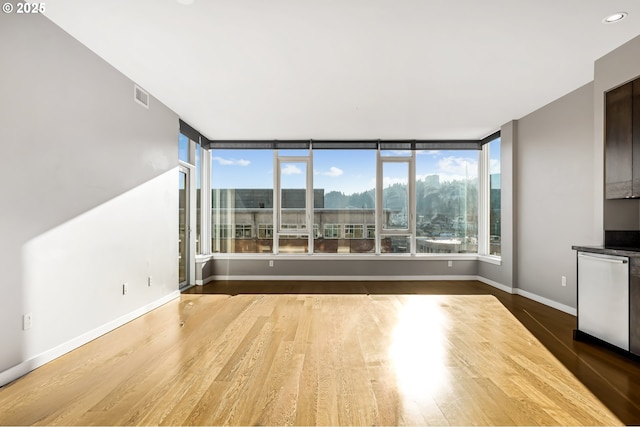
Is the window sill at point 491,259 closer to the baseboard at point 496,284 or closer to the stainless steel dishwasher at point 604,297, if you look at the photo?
the baseboard at point 496,284

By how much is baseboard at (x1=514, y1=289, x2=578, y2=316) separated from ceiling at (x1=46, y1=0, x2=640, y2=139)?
106 inches

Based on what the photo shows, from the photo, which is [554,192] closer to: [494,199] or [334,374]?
[494,199]

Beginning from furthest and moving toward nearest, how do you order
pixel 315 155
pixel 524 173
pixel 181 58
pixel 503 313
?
pixel 315 155
pixel 524 173
pixel 503 313
pixel 181 58

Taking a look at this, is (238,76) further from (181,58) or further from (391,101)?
(391,101)

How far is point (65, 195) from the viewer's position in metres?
2.96

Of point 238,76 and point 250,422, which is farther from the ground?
point 238,76

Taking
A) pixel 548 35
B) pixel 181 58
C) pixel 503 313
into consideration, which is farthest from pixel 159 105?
pixel 503 313

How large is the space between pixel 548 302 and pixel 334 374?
3660mm

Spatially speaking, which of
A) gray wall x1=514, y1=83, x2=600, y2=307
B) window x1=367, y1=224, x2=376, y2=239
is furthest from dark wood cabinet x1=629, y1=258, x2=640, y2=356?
window x1=367, y1=224, x2=376, y2=239

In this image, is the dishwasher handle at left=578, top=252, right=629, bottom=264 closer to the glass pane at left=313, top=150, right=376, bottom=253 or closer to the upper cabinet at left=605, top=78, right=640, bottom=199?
the upper cabinet at left=605, top=78, right=640, bottom=199

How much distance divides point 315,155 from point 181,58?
3.62 meters

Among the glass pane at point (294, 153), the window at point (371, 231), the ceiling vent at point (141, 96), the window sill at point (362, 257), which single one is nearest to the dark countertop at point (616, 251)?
the window sill at point (362, 257)

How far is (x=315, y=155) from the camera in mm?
6703

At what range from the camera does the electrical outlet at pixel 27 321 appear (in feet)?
8.29
